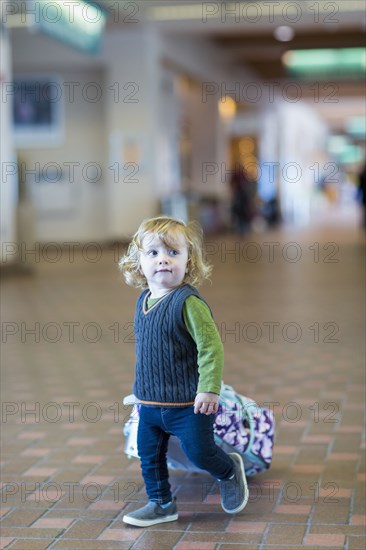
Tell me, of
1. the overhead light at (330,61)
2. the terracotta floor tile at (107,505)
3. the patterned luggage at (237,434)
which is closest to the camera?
the terracotta floor tile at (107,505)

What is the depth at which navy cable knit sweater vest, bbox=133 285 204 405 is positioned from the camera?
3.55m

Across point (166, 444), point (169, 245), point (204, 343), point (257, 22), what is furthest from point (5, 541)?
point (257, 22)

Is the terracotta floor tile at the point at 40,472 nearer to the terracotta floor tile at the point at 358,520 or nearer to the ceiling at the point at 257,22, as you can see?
the terracotta floor tile at the point at 358,520

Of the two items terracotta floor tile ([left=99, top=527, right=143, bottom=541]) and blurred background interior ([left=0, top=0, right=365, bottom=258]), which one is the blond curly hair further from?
blurred background interior ([left=0, top=0, right=365, bottom=258])

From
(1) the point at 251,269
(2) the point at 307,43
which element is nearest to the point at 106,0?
(1) the point at 251,269

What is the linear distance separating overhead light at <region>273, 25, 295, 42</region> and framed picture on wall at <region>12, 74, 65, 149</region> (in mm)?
4299

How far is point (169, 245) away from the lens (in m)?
3.56

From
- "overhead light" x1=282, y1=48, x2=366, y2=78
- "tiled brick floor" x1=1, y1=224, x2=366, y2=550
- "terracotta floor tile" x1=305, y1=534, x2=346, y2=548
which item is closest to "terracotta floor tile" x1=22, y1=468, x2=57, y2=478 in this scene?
"tiled brick floor" x1=1, y1=224, x2=366, y2=550

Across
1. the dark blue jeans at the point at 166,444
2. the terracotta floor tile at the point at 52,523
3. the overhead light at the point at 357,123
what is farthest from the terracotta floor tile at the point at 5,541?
the overhead light at the point at 357,123

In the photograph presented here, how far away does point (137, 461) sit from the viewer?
14.8ft

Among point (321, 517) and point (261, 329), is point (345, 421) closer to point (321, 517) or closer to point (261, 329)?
point (321, 517)

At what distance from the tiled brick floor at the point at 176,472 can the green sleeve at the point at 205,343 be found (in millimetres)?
566

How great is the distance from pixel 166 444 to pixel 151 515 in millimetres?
A: 265

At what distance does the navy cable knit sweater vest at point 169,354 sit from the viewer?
355 centimetres
